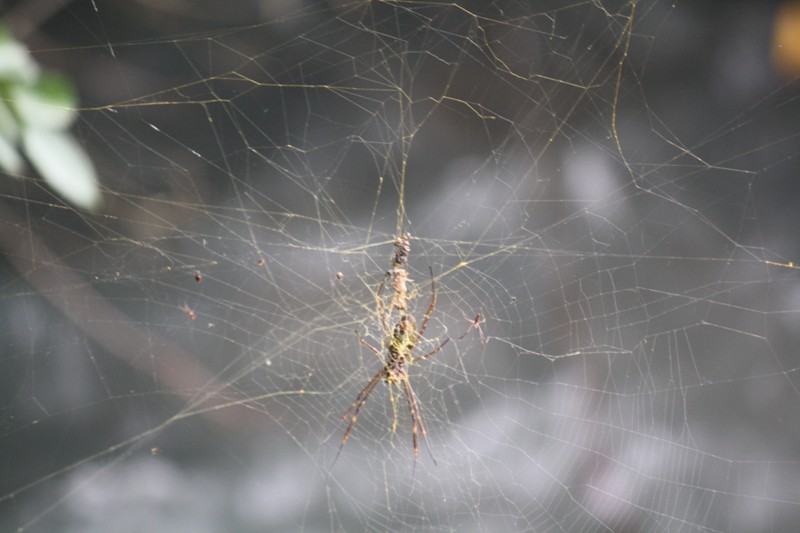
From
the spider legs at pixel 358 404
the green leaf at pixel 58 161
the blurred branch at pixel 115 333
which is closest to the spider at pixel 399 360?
the spider legs at pixel 358 404

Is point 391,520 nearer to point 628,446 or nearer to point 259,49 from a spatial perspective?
point 628,446

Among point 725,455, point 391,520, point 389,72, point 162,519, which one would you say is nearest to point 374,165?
point 389,72

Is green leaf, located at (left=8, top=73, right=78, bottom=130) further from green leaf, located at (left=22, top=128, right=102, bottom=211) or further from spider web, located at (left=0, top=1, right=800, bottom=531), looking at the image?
spider web, located at (left=0, top=1, right=800, bottom=531)

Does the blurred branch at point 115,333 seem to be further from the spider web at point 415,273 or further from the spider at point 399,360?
the spider at point 399,360

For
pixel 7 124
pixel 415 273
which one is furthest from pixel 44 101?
pixel 415 273

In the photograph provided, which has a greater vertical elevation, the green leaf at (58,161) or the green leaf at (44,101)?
the green leaf at (44,101)

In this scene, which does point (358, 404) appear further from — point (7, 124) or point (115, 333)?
point (7, 124)

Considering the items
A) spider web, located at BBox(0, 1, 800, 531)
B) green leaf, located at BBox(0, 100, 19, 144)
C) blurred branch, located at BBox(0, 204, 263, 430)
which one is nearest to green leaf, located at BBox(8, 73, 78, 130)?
green leaf, located at BBox(0, 100, 19, 144)
